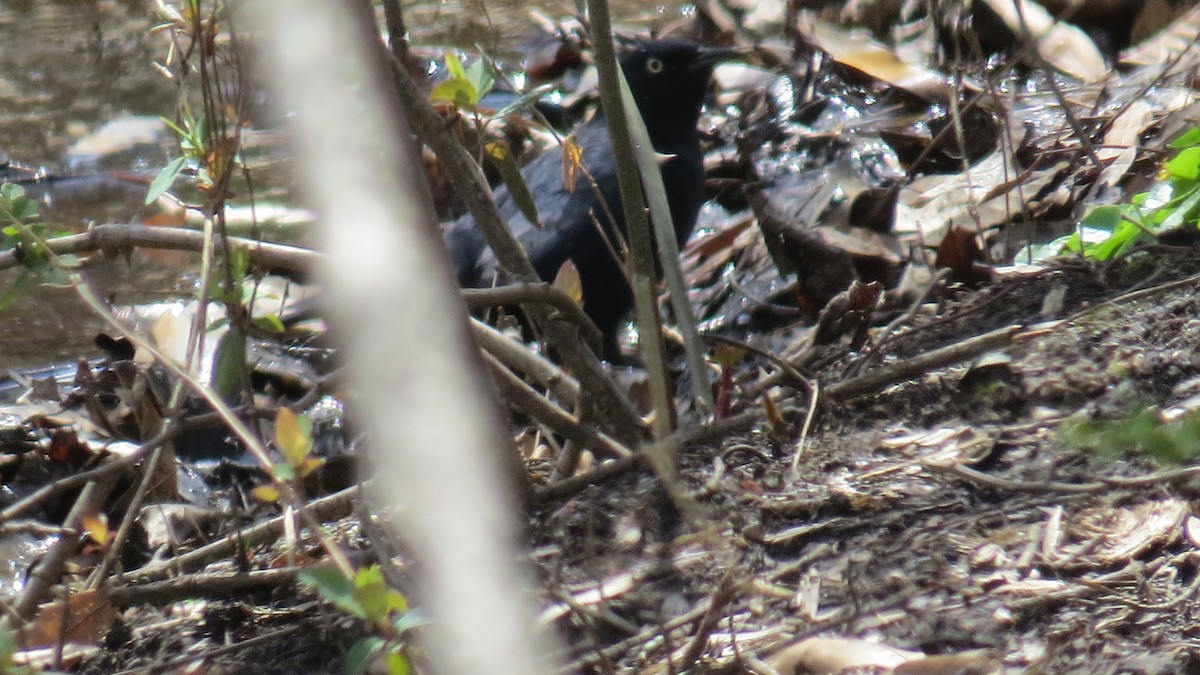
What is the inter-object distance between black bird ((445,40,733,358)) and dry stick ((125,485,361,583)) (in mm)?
1503

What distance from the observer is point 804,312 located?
4.06 metres

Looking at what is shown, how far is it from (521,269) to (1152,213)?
1.47m

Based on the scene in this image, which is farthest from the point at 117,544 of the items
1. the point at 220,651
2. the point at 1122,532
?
the point at 1122,532

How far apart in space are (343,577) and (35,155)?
5.82m

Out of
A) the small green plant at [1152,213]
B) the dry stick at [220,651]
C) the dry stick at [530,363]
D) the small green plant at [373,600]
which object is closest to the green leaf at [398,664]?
the small green plant at [373,600]

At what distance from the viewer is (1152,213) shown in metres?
3.09

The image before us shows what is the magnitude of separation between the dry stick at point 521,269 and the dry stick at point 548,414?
6cm

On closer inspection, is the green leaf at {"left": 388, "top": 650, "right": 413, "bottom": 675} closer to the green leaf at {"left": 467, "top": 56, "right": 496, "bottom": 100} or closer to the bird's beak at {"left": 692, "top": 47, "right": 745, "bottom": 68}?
the green leaf at {"left": 467, "top": 56, "right": 496, "bottom": 100}

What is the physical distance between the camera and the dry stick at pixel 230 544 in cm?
264

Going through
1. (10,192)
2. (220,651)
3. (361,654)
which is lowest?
(220,651)

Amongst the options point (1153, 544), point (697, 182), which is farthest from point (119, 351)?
point (1153, 544)

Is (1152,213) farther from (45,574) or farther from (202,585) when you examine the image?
(45,574)

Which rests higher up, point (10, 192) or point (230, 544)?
point (10, 192)

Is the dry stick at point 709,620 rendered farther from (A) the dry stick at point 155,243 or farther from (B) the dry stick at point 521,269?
(A) the dry stick at point 155,243
